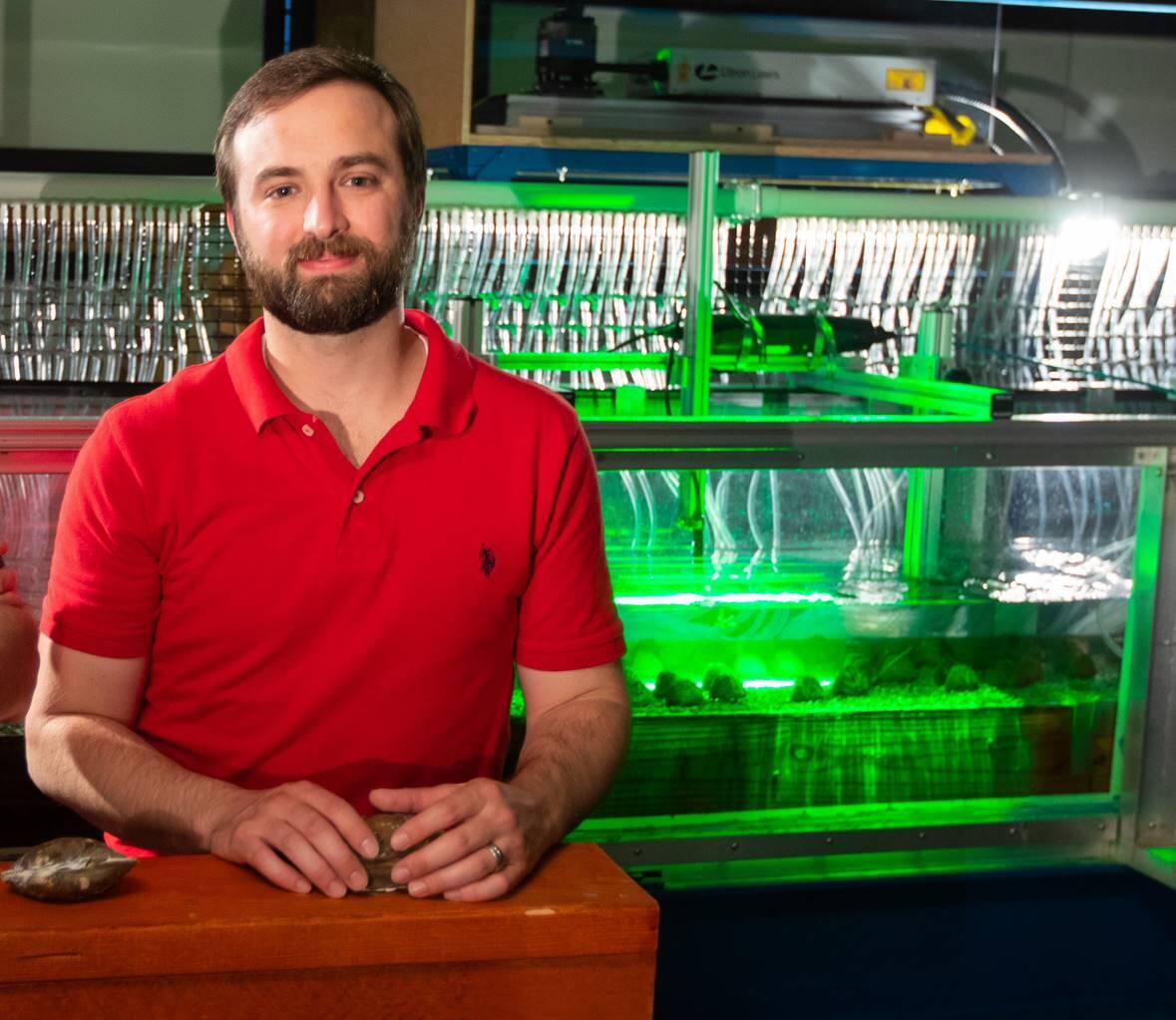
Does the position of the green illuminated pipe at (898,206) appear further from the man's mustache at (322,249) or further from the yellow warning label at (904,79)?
the man's mustache at (322,249)

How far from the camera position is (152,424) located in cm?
175

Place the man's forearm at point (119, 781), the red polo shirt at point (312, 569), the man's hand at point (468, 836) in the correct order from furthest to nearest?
the red polo shirt at point (312, 569)
the man's forearm at point (119, 781)
the man's hand at point (468, 836)

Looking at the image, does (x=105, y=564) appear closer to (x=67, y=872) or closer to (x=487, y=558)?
(x=487, y=558)

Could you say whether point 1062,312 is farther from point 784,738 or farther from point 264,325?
point 264,325

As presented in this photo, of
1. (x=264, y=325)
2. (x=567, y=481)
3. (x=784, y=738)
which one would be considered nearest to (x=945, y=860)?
(x=784, y=738)

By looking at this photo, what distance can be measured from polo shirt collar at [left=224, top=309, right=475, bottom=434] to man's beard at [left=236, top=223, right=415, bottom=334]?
0.23ft

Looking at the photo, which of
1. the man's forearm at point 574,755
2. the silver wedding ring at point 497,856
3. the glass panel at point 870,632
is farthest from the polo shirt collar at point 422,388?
the glass panel at point 870,632

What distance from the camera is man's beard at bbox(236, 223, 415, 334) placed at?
1.72 meters

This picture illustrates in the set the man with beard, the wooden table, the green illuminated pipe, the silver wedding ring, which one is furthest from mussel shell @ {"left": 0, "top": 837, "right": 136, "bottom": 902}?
the green illuminated pipe

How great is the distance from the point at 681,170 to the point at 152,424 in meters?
3.01

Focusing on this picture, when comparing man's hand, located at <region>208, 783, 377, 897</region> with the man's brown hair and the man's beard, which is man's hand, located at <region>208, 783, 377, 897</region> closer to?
the man's beard

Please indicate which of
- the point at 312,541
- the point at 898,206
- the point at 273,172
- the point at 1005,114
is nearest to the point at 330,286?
the point at 273,172

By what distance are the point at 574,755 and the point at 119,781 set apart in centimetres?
47

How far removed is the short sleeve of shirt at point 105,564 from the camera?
172 cm
